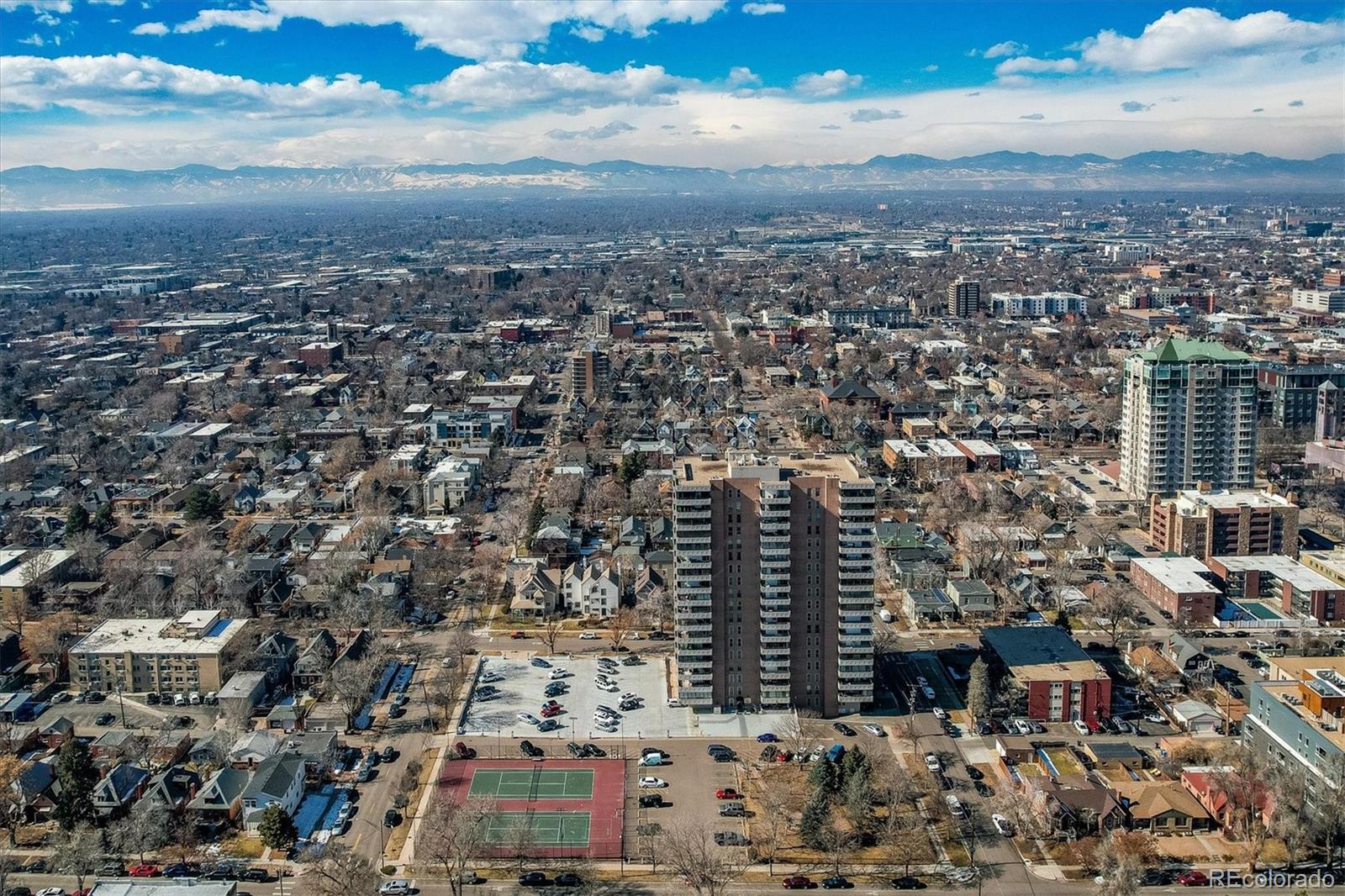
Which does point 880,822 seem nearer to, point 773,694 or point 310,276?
point 773,694

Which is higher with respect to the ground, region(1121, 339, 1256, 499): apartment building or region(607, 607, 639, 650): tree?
region(1121, 339, 1256, 499): apartment building

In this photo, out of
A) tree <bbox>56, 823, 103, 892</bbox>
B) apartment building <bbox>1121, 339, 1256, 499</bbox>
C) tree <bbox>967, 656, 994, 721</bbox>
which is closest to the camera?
tree <bbox>56, 823, 103, 892</bbox>

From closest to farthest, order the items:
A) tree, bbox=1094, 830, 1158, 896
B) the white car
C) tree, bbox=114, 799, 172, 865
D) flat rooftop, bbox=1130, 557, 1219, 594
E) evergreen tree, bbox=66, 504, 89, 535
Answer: tree, bbox=1094, 830, 1158, 896
tree, bbox=114, 799, 172, 865
the white car
flat rooftop, bbox=1130, 557, 1219, 594
evergreen tree, bbox=66, 504, 89, 535

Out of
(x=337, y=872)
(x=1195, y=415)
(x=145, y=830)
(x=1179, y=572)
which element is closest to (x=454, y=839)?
(x=337, y=872)

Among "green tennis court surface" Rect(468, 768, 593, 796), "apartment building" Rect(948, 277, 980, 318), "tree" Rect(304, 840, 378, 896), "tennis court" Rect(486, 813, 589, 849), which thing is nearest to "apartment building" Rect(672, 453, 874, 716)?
"green tennis court surface" Rect(468, 768, 593, 796)

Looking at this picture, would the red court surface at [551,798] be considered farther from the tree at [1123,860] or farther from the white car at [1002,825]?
the tree at [1123,860]

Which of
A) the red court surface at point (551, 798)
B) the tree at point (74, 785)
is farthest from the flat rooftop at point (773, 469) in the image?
the tree at point (74, 785)

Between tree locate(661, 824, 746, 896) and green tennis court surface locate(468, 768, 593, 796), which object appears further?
green tennis court surface locate(468, 768, 593, 796)

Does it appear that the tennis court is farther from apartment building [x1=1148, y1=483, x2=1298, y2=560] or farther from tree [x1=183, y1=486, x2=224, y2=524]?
tree [x1=183, y1=486, x2=224, y2=524]
